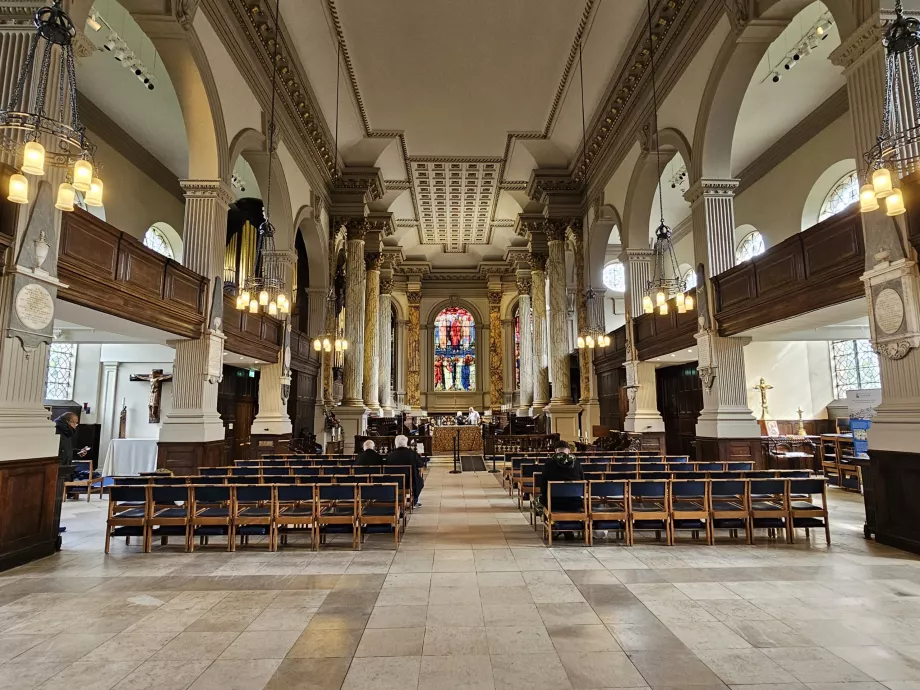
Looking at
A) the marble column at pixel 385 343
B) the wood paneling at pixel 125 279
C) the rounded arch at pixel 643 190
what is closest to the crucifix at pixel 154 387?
the wood paneling at pixel 125 279

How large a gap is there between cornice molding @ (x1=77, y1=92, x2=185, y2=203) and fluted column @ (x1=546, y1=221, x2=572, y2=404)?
11.0 meters

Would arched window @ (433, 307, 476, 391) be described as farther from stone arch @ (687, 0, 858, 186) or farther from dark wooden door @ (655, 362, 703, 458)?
stone arch @ (687, 0, 858, 186)

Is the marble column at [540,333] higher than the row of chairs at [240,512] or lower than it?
higher

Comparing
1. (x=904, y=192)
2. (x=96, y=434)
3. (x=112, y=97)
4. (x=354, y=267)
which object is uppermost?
(x=112, y=97)

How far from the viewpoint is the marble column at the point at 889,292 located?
17.3 ft

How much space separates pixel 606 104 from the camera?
531 inches

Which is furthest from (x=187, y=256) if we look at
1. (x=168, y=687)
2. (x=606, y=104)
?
(x=606, y=104)

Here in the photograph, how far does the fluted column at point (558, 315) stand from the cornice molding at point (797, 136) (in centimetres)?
547

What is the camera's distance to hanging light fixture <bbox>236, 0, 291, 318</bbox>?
8773 mm

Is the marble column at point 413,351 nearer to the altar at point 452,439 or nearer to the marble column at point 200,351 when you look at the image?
the altar at point 452,439

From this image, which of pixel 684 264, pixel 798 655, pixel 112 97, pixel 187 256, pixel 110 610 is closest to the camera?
pixel 798 655

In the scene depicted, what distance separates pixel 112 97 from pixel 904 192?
14.3m

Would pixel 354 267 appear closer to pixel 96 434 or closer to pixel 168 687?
pixel 96 434

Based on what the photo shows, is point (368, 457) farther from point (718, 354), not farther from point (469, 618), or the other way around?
point (718, 354)
